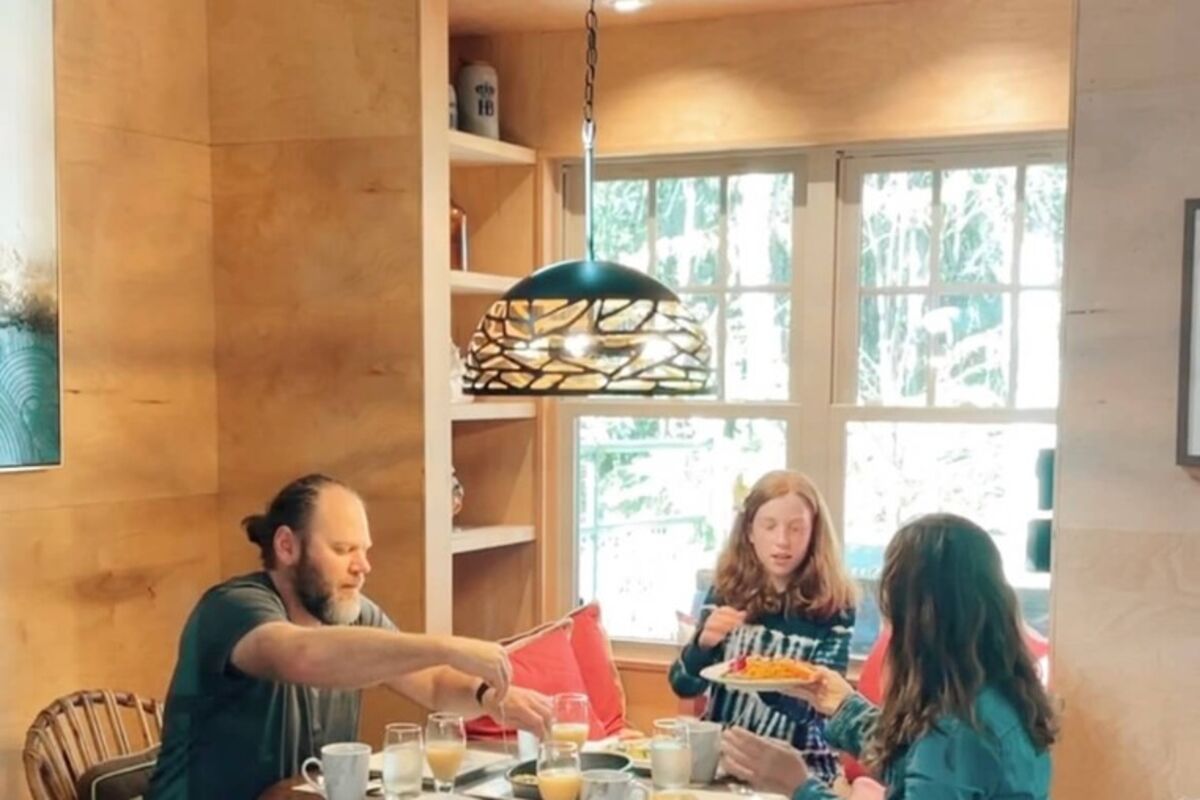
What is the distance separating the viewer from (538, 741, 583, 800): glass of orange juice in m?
2.16

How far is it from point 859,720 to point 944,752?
49cm

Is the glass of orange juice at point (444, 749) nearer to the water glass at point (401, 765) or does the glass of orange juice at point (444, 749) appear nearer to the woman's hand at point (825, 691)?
the water glass at point (401, 765)

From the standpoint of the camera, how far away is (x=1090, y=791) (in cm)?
258

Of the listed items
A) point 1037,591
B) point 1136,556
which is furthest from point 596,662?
point 1136,556

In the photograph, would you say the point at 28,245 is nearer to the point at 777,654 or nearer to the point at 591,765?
the point at 591,765

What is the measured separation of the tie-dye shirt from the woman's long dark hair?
938 millimetres

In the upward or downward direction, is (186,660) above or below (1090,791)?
above

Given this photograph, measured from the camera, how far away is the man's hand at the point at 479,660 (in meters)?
2.37

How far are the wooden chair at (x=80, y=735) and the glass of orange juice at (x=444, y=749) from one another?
2.98ft

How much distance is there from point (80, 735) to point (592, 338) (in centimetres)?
154

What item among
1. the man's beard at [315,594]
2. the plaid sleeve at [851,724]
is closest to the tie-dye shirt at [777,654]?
the plaid sleeve at [851,724]

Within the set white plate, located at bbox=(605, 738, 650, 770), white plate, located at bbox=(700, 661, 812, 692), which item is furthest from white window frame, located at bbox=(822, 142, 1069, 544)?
white plate, located at bbox=(605, 738, 650, 770)

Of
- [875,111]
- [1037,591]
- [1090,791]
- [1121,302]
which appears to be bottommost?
[1090,791]

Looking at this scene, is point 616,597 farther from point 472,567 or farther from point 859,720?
point 859,720
